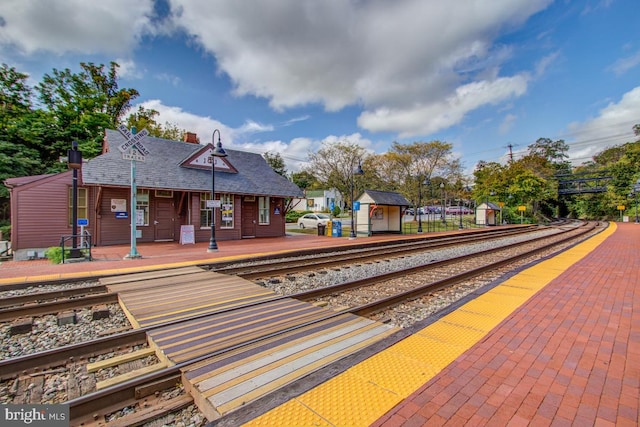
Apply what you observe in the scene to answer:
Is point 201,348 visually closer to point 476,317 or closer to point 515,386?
point 515,386

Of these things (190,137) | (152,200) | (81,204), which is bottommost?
(81,204)

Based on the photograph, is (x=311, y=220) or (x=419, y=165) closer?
(x=311, y=220)

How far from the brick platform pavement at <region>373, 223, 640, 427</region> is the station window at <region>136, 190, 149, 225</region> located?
649 inches

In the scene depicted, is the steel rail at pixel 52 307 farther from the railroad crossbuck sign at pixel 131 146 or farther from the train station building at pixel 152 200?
the railroad crossbuck sign at pixel 131 146

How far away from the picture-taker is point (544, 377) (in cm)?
280

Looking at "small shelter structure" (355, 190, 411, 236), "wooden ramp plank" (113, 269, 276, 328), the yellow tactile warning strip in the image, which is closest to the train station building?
"small shelter structure" (355, 190, 411, 236)

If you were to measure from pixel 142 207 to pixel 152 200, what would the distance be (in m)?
0.59

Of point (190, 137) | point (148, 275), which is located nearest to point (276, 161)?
point (190, 137)

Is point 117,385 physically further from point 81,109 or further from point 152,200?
point 81,109

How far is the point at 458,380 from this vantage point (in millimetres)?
2729

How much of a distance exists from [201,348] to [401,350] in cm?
227

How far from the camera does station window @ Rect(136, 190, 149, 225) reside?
615 inches

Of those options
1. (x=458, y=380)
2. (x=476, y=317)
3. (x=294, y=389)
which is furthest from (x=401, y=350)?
(x=476, y=317)

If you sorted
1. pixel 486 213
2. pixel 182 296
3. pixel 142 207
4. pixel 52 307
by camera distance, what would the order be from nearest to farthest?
pixel 52 307 < pixel 182 296 < pixel 142 207 < pixel 486 213
